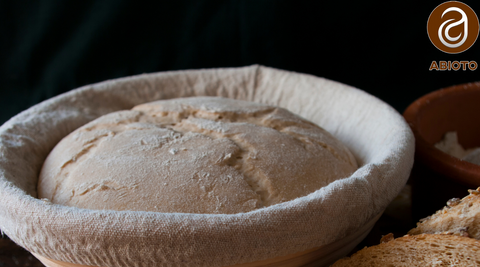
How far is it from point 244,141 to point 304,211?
265 millimetres

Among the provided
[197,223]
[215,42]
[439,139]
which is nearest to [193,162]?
[197,223]

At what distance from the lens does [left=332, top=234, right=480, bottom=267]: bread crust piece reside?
1.90 ft

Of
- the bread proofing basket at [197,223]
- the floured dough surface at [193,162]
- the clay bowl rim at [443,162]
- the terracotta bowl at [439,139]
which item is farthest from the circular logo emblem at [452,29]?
the floured dough surface at [193,162]

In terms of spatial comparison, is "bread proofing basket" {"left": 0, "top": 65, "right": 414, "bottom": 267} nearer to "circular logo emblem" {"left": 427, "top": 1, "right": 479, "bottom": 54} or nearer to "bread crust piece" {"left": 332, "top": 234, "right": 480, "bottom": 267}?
"bread crust piece" {"left": 332, "top": 234, "right": 480, "bottom": 267}

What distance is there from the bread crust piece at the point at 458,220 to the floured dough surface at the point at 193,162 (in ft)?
0.62

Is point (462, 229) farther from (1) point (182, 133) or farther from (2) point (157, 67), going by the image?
(2) point (157, 67)

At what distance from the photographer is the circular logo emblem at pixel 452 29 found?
1139 mm

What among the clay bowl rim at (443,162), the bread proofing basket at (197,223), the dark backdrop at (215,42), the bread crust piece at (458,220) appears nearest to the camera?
the bread proofing basket at (197,223)

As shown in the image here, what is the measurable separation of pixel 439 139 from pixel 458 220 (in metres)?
0.56

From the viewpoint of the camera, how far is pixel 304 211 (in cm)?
59

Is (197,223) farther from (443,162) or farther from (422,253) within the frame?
(443,162)

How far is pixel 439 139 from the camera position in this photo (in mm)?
1163

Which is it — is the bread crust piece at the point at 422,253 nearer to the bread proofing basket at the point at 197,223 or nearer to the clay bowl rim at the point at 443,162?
the bread proofing basket at the point at 197,223

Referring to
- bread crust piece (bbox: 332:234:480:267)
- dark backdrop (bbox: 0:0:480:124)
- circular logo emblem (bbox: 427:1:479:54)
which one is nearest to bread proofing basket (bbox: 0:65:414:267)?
bread crust piece (bbox: 332:234:480:267)
